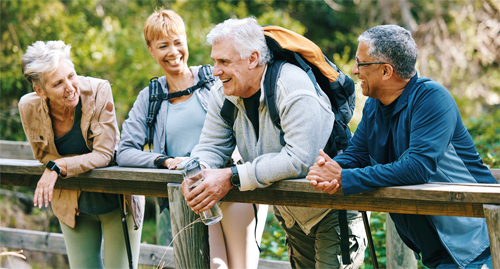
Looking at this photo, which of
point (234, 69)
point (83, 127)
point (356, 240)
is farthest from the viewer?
point (83, 127)

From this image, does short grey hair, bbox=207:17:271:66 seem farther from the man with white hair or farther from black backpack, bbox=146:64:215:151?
black backpack, bbox=146:64:215:151

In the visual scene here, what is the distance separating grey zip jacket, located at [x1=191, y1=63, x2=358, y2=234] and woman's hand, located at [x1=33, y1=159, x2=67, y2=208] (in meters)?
0.81

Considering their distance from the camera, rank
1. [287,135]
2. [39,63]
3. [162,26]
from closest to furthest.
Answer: [287,135]
[39,63]
[162,26]

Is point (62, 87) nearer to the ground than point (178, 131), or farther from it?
farther from it

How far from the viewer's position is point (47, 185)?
250cm

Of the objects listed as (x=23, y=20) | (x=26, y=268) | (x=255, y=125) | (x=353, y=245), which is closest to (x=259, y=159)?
(x=255, y=125)

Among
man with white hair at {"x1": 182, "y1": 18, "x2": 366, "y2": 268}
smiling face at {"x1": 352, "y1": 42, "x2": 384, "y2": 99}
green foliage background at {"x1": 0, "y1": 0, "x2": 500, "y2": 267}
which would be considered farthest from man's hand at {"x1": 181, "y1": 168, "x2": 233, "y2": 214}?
green foliage background at {"x1": 0, "y1": 0, "x2": 500, "y2": 267}

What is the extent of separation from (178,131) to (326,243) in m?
1.09

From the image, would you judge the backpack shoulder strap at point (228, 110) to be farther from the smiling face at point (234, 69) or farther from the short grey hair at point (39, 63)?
the short grey hair at point (39, 63)

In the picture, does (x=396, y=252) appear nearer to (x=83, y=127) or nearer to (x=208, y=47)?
(x=83, y=127)

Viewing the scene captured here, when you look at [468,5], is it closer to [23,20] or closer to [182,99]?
[182,99]

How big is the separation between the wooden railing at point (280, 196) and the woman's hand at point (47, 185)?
125mm

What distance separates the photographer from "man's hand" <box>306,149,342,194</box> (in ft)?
6.15

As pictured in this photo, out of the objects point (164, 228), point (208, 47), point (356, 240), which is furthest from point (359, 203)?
point (208, 47)
